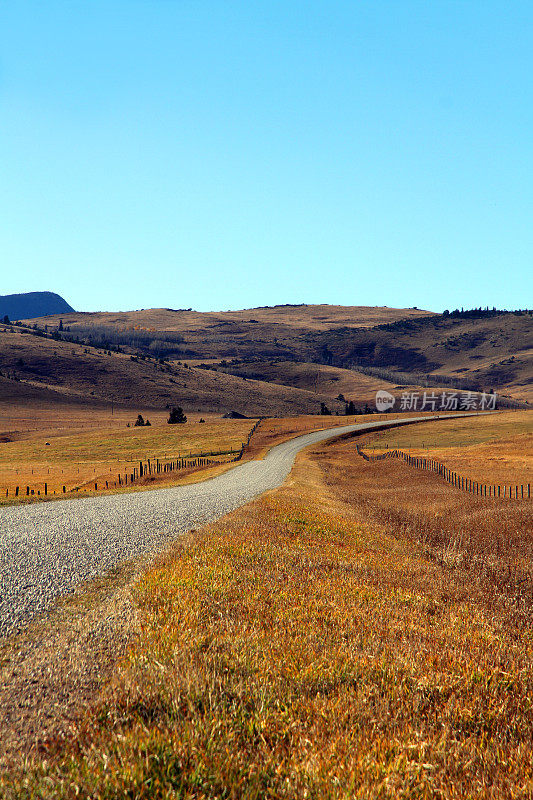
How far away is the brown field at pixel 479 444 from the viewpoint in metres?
42.4

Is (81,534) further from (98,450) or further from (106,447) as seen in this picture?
(106,447)

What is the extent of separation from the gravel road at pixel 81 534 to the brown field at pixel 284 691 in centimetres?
139

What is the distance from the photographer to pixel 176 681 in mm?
4863

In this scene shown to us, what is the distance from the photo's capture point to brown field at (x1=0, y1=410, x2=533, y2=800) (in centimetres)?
380

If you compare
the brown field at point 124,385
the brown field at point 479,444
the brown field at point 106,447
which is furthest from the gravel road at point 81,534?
the brown field at point 124,385

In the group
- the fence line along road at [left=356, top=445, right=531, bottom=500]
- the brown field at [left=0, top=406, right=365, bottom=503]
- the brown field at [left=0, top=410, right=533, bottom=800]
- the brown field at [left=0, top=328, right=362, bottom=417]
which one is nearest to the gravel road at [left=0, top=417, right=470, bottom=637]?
the brown field at [left=0, top=410, right=533, bottom=800]

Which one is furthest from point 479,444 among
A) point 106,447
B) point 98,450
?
point 98,450

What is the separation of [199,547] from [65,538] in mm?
5328

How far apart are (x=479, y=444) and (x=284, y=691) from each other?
69251 millimetres

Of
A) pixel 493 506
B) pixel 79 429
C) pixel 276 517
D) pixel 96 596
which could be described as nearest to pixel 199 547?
pixel 96 596

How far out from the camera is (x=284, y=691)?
196 inches

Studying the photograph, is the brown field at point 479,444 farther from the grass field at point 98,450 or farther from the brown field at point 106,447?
the grass field at point 98,450

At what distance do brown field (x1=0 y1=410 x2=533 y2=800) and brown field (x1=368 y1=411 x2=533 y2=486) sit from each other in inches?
1236

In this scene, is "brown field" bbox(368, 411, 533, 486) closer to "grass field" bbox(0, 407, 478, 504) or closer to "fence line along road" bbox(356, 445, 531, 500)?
"fence line along road" bbox(356, 445, 531, 500)
